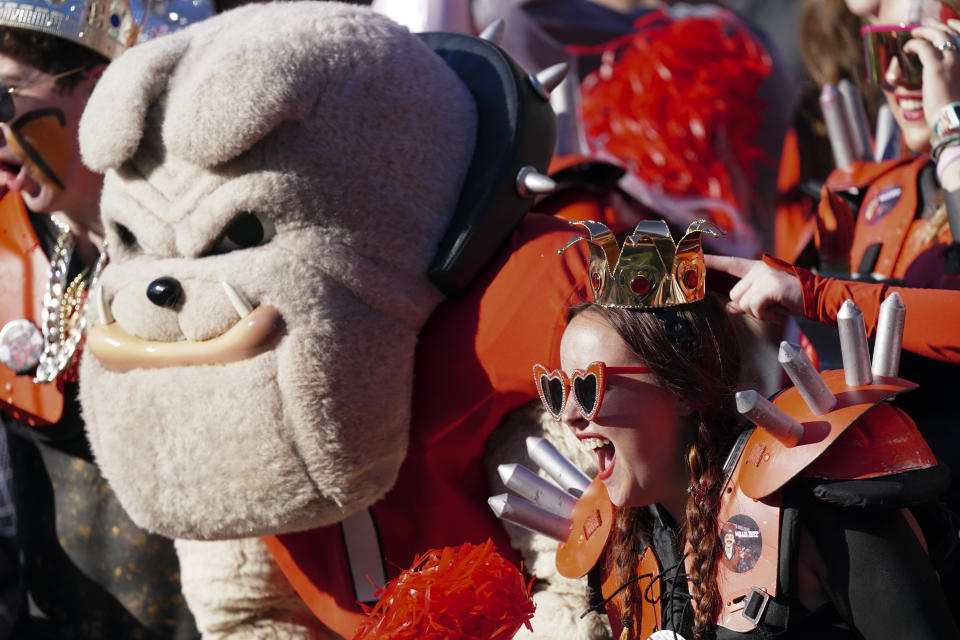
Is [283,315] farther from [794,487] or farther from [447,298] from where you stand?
[794,487]

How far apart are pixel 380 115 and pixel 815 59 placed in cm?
161

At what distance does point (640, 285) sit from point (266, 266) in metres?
0.63

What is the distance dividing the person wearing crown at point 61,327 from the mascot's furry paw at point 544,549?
2.82 ft

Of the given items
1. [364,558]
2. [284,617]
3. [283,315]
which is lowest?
[284,617]

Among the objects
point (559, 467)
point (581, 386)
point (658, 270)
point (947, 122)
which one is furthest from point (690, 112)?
point (581, 386)

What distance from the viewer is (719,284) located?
170cm

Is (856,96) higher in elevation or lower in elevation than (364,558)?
higher

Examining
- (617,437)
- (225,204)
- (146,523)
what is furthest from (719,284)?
(146,523)

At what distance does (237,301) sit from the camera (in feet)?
5.95

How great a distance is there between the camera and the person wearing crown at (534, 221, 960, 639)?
4.29 feet

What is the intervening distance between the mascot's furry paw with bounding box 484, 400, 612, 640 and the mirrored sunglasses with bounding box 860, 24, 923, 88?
2.89ft

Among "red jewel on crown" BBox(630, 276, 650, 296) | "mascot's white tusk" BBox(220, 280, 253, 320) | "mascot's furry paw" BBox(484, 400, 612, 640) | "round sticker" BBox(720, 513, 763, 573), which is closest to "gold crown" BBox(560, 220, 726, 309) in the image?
"red jewel on crown" BBox(630, 276, 650, 296)

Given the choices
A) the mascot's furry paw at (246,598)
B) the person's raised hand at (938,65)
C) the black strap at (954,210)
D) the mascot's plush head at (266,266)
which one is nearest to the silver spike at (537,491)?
the mascot's plush head at (266,266)

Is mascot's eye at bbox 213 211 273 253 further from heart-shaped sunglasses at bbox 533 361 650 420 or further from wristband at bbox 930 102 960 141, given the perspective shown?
wristband at bbox 930 102 960 141
